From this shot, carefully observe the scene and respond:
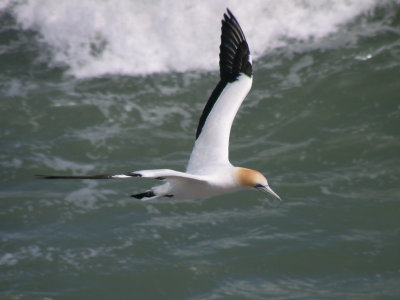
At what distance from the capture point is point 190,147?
404 inches

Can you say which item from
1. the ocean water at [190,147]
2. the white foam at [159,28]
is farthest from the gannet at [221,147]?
the white foam at [159,28]

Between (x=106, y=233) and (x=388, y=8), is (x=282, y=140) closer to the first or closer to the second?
(x=106, y=233)

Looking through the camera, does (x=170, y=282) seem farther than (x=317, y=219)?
No

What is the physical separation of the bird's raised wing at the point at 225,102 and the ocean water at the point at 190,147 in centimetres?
149

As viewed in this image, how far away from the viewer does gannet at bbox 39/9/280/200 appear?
6.43 meters

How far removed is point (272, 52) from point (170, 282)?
20.3ft

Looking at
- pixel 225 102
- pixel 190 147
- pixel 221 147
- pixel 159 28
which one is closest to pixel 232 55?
pixel 225 102

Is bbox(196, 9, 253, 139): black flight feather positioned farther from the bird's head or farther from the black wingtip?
the bird's head

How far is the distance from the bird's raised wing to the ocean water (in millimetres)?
1487

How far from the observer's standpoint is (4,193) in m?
9.32

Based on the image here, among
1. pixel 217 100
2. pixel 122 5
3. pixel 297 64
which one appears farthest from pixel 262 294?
pixel 122 5

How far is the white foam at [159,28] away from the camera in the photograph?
12.7 m

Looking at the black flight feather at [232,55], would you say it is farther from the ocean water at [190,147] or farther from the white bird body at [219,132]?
the ocean water at [190,147]

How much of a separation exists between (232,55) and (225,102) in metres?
0.67
